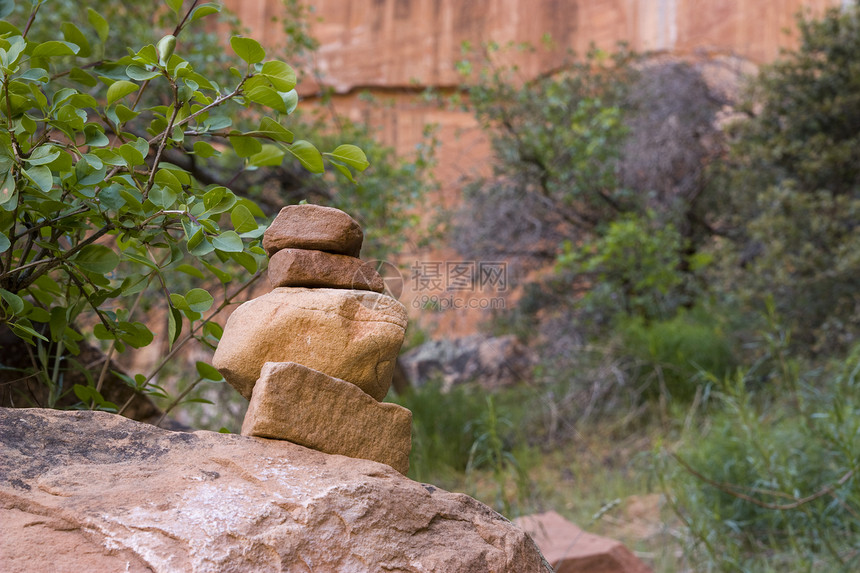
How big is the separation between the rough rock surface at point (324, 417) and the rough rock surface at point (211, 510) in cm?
4

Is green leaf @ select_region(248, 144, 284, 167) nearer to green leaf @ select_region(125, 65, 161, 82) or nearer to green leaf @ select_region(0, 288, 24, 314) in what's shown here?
green leaf @ select_region(125, 65, 161, 82)

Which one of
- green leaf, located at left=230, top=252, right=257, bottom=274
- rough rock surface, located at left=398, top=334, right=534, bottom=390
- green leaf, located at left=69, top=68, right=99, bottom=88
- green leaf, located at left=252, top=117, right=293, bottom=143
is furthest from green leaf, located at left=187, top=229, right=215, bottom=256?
rough rock surface, located at left=398, top=334, right=534, bottom=390

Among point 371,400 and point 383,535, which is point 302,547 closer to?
point 383,535

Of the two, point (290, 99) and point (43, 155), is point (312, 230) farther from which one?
point (43, 155)

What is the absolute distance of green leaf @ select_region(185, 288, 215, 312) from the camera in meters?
1.56

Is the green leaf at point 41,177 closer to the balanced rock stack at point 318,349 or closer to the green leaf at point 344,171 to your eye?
the balanced rock stack at point 318,349

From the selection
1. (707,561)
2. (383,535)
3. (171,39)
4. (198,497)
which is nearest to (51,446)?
(198,497)

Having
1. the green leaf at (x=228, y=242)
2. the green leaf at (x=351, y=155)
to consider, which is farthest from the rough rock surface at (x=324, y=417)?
the green leaf at (x=351, y=155)

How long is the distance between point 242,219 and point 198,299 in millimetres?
253

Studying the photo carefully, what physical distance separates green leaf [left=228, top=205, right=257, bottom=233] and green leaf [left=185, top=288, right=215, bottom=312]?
0.62 ft

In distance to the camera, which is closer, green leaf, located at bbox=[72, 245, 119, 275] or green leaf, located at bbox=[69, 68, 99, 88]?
green leaf, located at bbox=[72, 245, 119, 275]

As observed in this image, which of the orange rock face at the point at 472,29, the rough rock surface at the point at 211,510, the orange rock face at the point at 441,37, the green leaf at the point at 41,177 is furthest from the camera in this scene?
the orange rock face at the point at 441,37

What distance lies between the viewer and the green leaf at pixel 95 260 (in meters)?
1.49

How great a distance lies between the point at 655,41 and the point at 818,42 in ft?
15.2
